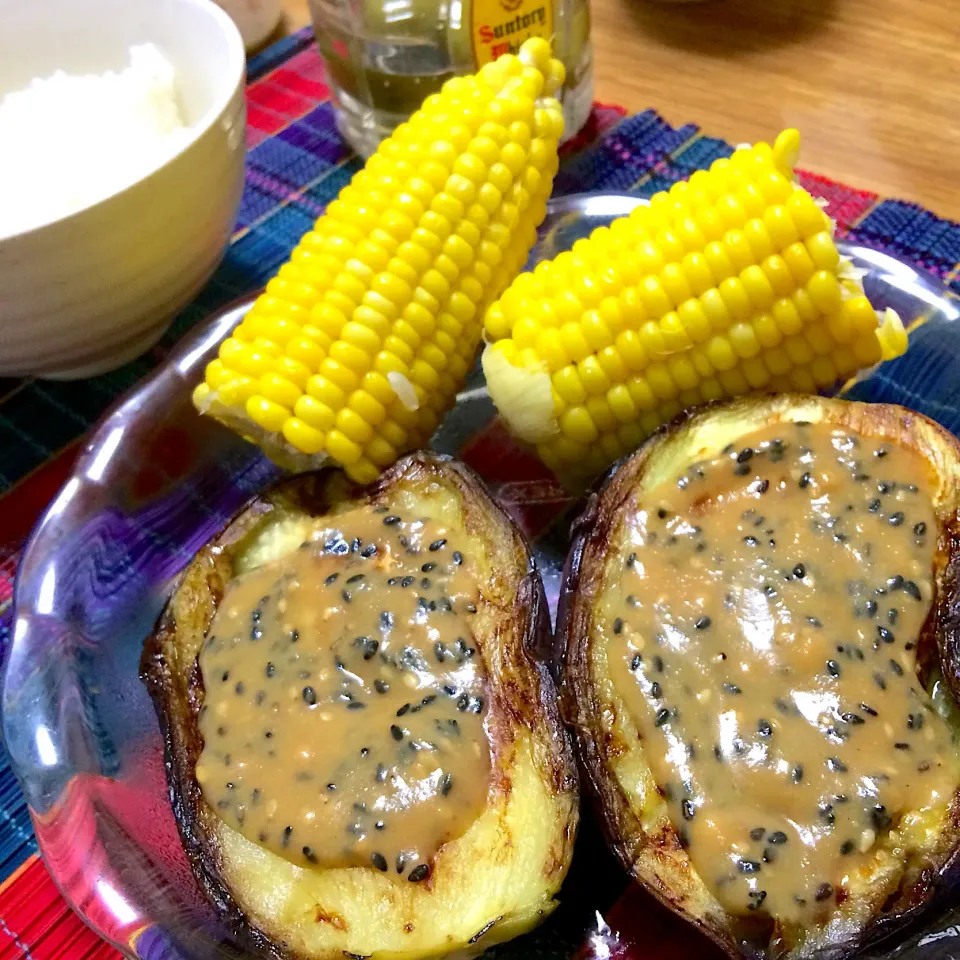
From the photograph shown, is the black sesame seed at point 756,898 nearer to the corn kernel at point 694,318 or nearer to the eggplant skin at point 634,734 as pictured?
the eggplant skin at point 634,734

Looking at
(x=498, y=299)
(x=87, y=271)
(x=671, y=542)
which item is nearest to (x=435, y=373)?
(x=498, y=299)

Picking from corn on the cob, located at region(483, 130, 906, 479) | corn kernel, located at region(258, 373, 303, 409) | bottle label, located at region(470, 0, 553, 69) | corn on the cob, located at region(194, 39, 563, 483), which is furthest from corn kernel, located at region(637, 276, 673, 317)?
bottle label, located at region(470, 0, 553, 69)

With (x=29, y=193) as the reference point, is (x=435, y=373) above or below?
below

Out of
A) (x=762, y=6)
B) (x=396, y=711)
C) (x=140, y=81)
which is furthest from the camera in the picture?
(x=762, y=6)

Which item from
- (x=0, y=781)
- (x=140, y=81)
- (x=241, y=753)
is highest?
(x=140, y=81)

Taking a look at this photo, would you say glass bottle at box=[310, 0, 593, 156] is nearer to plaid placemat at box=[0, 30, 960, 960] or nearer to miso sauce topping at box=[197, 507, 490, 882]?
plaid placemat at box=[0, 30, 960, 960]

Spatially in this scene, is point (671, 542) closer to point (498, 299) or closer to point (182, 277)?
point (498, 299)
